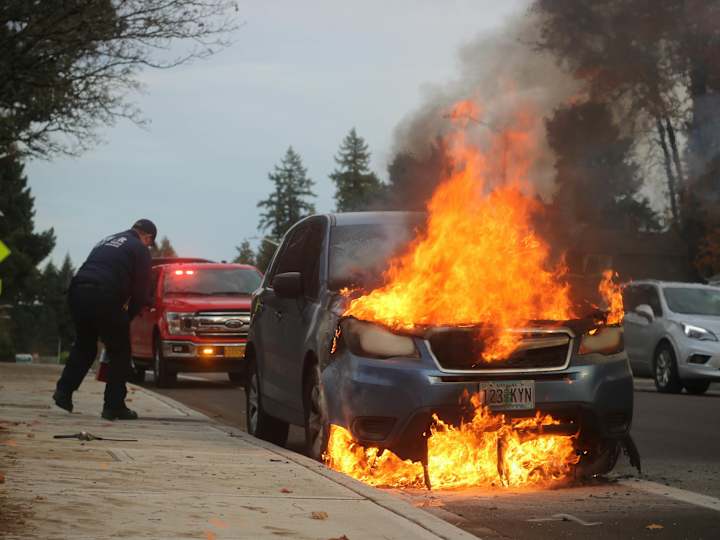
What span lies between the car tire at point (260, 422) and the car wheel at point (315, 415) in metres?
1.71

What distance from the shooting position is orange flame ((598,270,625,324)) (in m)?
9.10

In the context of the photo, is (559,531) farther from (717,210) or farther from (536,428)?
(717,210)

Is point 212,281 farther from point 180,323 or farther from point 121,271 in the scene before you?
point 121,271

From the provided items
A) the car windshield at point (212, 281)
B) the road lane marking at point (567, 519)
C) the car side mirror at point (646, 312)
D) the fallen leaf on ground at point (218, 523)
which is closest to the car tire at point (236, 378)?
the car windshield at point (212, 281)

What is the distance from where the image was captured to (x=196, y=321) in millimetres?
20891

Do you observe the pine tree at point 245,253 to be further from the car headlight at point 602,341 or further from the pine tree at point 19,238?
the car headlight at point 602,341

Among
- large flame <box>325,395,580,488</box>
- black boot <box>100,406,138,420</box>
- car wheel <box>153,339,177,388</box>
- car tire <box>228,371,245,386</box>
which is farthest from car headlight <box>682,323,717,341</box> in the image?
large flame <box>325,395,580,488</box>

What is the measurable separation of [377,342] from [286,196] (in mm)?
147474

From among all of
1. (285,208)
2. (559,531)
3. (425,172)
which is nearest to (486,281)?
(559,531)

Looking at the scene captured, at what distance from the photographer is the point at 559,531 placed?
7203 mm

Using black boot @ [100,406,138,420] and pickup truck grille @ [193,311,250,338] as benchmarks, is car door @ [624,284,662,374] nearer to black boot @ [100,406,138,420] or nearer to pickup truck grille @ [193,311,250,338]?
pickup truck grille @ [193,311,250,338]

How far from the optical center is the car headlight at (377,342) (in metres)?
8.57

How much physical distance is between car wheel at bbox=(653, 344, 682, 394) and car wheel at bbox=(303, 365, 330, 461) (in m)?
12.2

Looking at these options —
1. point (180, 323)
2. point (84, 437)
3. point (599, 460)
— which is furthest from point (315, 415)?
point (180, 323)
